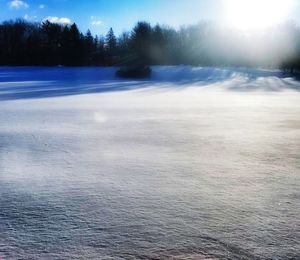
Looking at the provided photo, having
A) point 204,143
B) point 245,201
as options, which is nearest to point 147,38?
point 204,143

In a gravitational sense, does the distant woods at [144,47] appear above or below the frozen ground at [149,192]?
above

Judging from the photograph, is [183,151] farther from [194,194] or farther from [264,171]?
[194,194]

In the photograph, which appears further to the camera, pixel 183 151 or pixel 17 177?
pixel 183 151

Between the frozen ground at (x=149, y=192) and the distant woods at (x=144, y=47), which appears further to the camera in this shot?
the distant woods at (x=144, y=47)

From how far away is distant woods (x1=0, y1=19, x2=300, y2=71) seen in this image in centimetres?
3991

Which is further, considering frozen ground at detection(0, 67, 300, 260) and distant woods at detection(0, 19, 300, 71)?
distant woods at detection(0, 19, 300, 71)

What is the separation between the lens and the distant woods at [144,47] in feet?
131

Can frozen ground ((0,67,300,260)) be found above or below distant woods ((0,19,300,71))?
below

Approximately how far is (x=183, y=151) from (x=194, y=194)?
1808 mm

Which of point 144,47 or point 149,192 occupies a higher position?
point 144,47

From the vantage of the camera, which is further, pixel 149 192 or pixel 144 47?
pixel 144 47

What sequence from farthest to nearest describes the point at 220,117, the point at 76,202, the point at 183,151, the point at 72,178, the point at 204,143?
the point at 220,117
the point at 204,143
the point at 183,151
the point at 72,178
the point at 76,202

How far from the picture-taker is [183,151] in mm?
5250

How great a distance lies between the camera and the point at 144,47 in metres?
41.1
